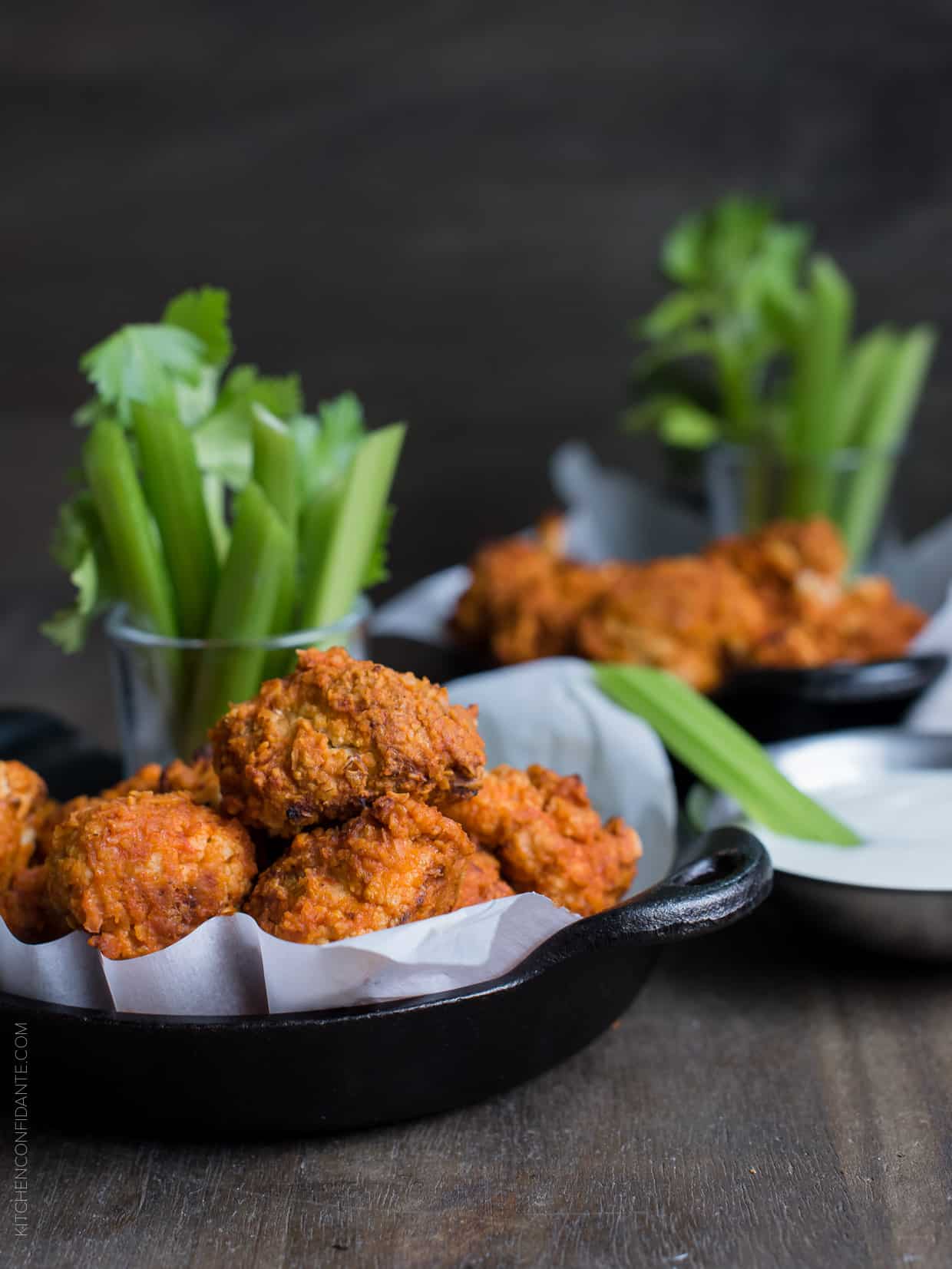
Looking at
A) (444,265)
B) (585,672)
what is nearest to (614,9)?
Result: (444,265)

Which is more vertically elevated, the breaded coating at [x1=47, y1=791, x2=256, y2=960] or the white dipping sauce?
the breaded coating at [x1=47, y1=791, x2=256, y2=960]

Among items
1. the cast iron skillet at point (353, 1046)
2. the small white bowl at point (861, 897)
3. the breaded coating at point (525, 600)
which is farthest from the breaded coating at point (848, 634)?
the cast iron skillet at point (353, 1046)

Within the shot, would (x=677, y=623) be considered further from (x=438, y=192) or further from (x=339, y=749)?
(x=438, y=192)

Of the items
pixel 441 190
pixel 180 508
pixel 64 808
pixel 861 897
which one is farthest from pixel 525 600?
pixel 441 190

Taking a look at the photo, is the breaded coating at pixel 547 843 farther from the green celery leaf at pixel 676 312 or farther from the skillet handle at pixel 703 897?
the green celery leaf at pixel 676 312

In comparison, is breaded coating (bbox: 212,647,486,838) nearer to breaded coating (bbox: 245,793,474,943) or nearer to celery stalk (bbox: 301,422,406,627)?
breaded coating (bbox: 245,793,474,943)

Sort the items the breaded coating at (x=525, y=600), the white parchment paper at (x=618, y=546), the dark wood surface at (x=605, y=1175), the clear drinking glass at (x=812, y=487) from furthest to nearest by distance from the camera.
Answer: the clear drinking glass at (x=812, y=487) → the white parchment paper at (x=618, y=546) → the breaded coating at (x=525, y=600) → the dark wood surface at (x=605, y=1175)

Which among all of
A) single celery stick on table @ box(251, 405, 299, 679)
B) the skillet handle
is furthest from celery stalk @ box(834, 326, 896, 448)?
the skillet handle
